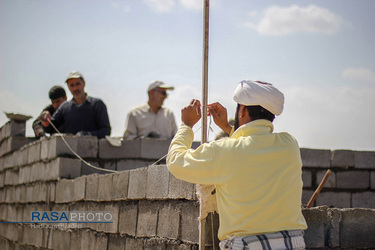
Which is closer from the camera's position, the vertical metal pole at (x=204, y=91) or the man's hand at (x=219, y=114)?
the vertical metal pole at (x=204, y=91)

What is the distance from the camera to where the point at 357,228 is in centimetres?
435

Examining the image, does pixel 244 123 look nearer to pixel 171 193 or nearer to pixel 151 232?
pixel 171 193

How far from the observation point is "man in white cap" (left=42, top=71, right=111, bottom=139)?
8297 mm

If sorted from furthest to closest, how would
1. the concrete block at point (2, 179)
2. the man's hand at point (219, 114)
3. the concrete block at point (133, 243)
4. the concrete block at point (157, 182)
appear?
the concrete block at point (2, 179), the concrete block at point (133, 243), the concrete block at point (157, 182), the man's hand at point (219, 114)

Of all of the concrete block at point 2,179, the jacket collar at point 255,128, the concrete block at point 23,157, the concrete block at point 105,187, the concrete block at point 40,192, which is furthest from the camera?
the concrete block at point 2,179

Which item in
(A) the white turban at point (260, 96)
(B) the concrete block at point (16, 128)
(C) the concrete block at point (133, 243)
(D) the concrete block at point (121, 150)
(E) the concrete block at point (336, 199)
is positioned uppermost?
(B) the concrete block at point (16, 128)

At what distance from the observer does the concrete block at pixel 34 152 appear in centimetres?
890

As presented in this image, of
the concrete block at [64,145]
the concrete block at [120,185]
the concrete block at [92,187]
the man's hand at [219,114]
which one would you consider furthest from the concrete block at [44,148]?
the man's hand at [219,114]

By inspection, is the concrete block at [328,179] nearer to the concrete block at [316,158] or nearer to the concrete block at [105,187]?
the concrete block at [316,158]

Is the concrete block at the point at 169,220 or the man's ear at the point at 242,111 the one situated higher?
the man's ear at the point at 242,111

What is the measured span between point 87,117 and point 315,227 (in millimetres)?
4874

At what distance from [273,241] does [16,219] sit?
8.20m

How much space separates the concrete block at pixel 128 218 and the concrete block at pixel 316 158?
3919 mm

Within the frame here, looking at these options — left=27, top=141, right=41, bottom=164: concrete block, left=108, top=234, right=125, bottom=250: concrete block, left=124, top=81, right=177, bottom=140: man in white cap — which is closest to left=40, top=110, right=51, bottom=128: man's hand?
left=27, top=141, right=41, bottom=164: concrete block
